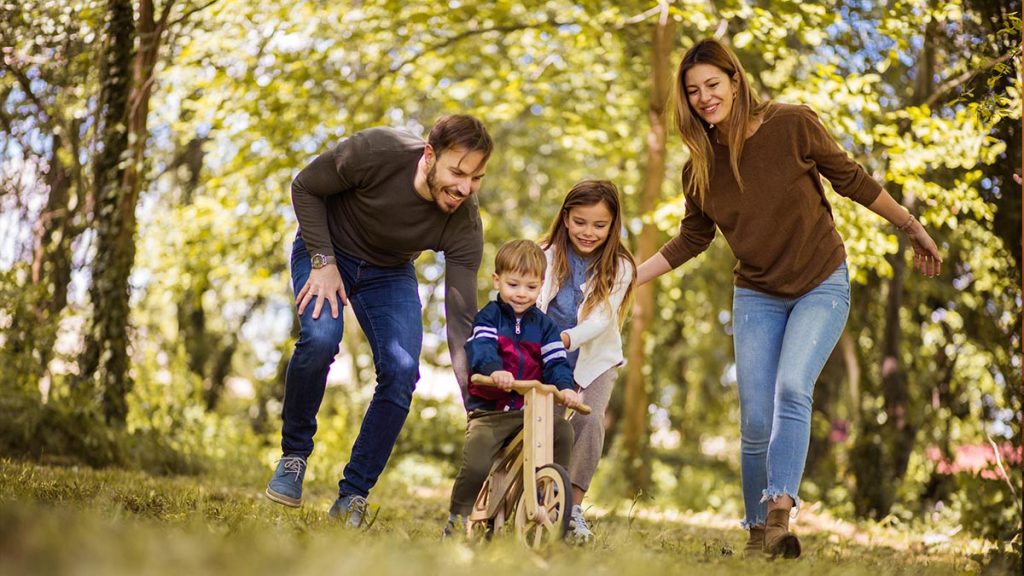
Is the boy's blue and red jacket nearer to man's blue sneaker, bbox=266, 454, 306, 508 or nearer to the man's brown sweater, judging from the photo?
the man's brown sweater

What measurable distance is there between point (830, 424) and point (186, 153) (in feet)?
30.1

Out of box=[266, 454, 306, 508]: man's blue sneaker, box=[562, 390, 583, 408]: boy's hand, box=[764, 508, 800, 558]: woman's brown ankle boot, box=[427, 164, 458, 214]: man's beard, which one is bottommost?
box=[764, 508, 800, 558]: woman's brown ankle boot

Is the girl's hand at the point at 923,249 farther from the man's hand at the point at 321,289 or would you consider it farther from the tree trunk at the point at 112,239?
the tree trunk at the point at 112,239

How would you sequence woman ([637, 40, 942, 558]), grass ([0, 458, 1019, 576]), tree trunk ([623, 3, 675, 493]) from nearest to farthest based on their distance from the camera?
grass ([0, 458, 1019, 576])
woman ([637, 40, 942, 558])
tree trunk ([623, 3, 675, 493])

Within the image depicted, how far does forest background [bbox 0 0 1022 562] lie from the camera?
21.1 feet

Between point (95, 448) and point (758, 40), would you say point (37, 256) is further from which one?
point (758, 40)

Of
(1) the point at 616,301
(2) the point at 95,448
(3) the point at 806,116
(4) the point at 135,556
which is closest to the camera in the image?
(4) the point at 135,556

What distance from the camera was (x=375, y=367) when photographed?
401 centimetres

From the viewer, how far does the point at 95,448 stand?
20.7ft

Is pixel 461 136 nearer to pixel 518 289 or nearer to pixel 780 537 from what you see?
pixel 518 289

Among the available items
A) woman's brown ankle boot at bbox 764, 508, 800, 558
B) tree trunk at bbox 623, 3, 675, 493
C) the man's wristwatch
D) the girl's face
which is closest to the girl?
the girl's face

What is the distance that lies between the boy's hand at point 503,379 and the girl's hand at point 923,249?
173cm

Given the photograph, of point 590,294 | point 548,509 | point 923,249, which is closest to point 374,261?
point 590,294

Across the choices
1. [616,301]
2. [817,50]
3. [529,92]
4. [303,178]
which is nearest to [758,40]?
[817,50]
